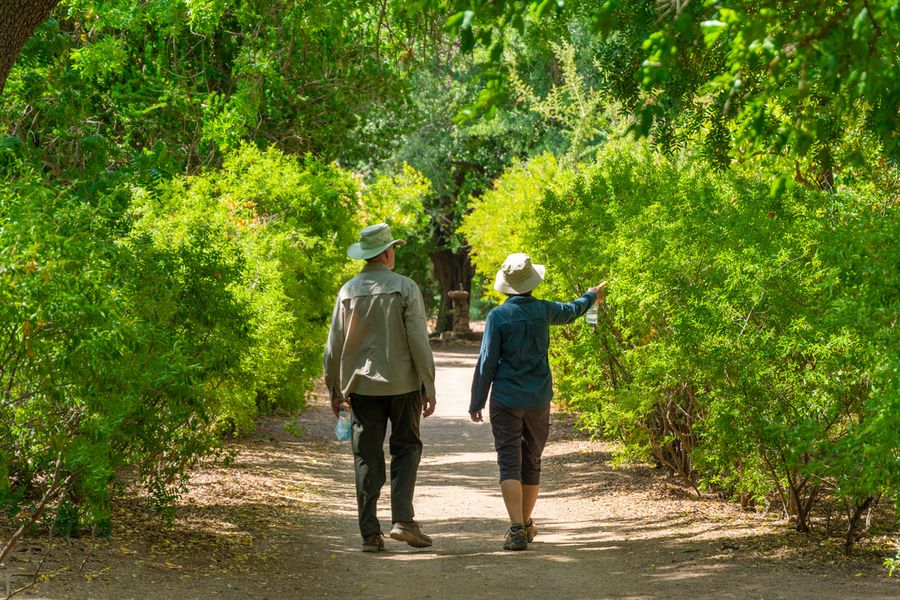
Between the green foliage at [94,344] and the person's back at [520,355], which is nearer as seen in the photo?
the green foliage at [94,344]

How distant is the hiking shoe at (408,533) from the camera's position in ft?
25.0

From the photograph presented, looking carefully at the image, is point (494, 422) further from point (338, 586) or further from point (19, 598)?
point (19, 598)

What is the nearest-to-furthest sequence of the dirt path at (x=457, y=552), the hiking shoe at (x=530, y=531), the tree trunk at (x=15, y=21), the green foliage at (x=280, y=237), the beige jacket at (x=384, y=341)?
the tree trunk at (x=15, y=21) < the dirt path at (x=457, y=552) < the beige jacket at (x=384, y=341) < the hiking shoe at (x=530, y=531) < the green foliage at (x=280, y=237)

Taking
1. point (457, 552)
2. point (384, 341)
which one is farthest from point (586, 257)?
point (457, 552)

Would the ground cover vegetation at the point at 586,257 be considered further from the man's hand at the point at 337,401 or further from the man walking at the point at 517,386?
the man walking at the point at 517,386

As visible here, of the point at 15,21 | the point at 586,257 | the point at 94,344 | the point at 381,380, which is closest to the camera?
the point at 94,344

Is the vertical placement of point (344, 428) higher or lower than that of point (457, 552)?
higher

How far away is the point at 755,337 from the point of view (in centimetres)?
712

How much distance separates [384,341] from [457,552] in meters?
1.50

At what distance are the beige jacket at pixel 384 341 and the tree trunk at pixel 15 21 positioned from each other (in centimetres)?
272

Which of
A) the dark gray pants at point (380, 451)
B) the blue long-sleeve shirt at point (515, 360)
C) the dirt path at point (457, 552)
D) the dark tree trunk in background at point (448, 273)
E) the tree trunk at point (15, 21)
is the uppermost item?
the dark tree trunk in background at point (448, 273)

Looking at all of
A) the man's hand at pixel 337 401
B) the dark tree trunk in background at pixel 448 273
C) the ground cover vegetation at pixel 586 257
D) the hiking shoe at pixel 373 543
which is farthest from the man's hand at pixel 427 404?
the dark tree trunk in background at pixel 448 273

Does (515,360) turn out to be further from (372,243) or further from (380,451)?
(372,243)

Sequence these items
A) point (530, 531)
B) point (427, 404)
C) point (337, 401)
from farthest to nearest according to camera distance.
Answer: point (530, 531), point (337, 401), point (427, 404)
